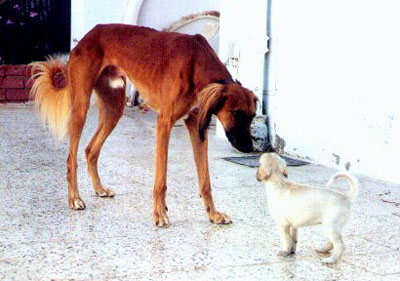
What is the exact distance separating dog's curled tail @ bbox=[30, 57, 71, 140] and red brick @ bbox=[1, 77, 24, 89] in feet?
16.8

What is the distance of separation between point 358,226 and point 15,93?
7120 mm

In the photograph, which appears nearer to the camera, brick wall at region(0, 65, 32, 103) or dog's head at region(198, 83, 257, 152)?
dog's head at region(198, 83, 257, 152)

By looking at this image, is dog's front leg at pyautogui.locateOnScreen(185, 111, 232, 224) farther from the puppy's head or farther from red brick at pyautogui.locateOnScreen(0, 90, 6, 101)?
red brick at pyautogui.locateOnScreen(0, 90, 6, 101)

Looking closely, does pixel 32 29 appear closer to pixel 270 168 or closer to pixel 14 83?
pixel 14 83

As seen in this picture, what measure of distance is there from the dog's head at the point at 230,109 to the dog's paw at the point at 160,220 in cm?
54

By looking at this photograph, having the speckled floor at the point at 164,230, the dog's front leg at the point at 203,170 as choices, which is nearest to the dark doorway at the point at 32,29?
the speckled floor at the point at 164,230

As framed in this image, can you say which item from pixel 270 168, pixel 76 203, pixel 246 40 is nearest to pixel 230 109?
pixel 270 168

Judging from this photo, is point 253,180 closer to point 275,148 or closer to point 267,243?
point 275,148

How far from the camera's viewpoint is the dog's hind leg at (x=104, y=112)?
18.3 ft

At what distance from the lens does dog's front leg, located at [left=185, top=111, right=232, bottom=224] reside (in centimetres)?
482

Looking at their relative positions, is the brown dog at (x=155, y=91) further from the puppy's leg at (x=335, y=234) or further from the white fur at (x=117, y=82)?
the puppy's leg at (x=335, y=234)

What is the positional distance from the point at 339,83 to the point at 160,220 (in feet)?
8.57

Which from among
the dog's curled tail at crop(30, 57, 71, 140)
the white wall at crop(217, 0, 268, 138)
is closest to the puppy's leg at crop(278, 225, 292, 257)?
the dog's curled tail at crop(30, 57, 71, 140)

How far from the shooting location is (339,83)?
667cm
